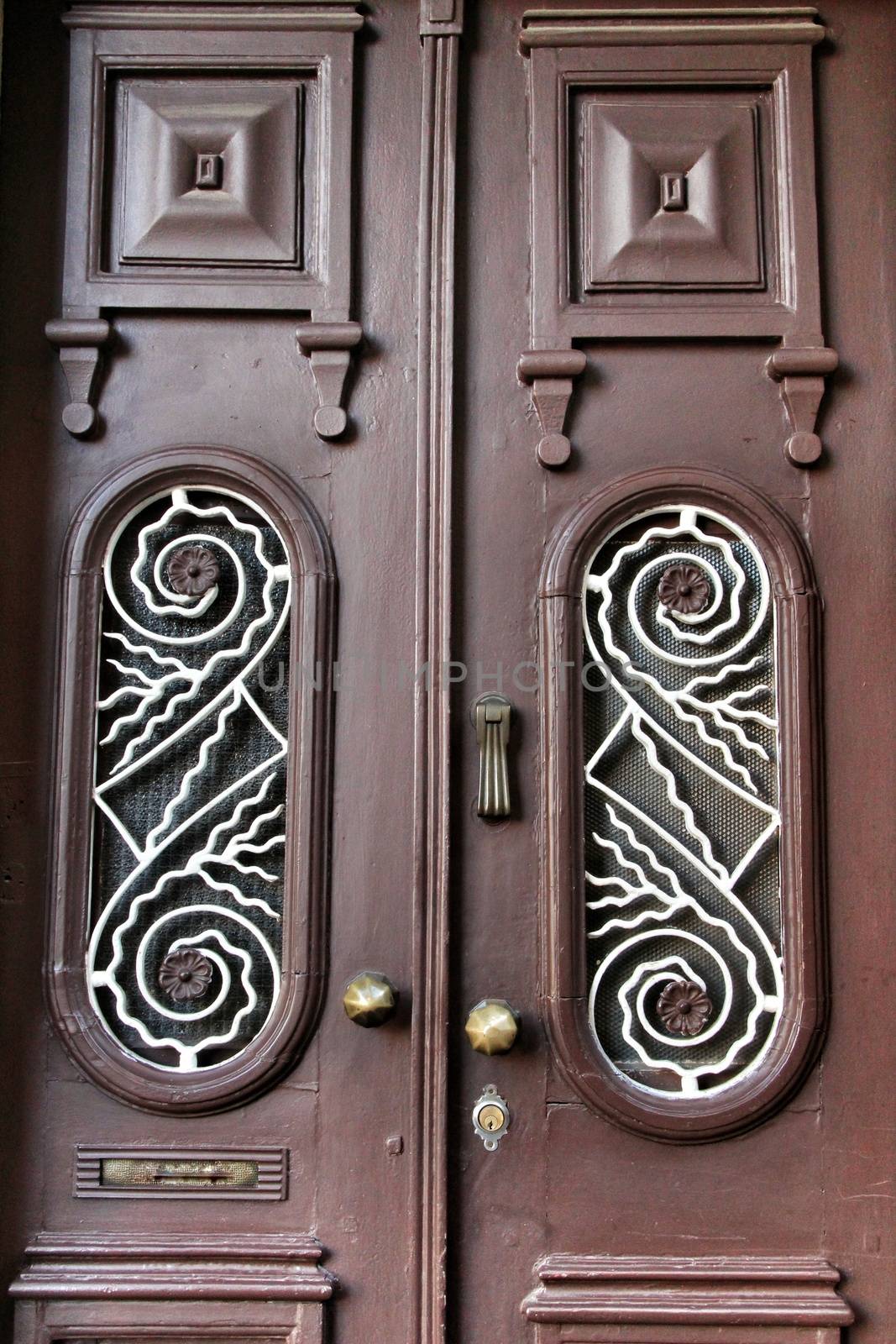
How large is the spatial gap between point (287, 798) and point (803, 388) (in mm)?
984

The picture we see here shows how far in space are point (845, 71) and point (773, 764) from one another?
3.56 feet

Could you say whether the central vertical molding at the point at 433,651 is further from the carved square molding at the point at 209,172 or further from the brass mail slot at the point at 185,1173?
the brass mail slot at the point at 185,1173

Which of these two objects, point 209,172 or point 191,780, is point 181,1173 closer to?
point 191,780

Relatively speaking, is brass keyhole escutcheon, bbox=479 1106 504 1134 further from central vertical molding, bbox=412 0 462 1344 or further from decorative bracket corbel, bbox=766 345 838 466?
decorative bracket corbel, bbox=766 345 838 466

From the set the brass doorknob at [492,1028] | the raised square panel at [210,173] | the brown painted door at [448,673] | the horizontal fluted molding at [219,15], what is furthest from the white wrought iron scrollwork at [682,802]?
the horizontal fluted molding at [219,15]

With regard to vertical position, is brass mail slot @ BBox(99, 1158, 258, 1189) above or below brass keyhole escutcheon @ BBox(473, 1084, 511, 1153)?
below

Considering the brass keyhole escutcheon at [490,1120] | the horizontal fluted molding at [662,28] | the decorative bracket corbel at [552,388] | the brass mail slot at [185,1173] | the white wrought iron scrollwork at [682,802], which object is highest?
the horizontal fluted molding at [662,28]

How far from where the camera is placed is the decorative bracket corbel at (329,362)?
1.66 metres

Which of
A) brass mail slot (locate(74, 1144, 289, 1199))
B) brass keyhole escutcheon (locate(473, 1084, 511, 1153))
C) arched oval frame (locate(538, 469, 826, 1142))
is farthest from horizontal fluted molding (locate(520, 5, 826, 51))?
brass mail slot (locate(74, 1144, 289, 1199))

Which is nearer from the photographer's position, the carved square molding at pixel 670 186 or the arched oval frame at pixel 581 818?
the arched oval frame at pixel 581 818

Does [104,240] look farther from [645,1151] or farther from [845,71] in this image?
[645,1151]

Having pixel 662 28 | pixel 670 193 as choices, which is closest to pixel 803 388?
pixel 670 193

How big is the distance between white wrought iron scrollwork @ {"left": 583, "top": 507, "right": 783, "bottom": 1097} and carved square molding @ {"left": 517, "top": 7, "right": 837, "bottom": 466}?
0.78 feet

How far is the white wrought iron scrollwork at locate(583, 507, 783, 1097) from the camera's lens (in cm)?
159
